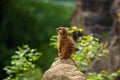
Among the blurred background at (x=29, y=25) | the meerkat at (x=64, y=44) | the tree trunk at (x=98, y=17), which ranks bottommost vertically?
the meerkat at (x=64, y=44)

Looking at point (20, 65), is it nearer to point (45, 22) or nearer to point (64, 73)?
point (64, 73)

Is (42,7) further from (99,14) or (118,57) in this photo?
(118,57)

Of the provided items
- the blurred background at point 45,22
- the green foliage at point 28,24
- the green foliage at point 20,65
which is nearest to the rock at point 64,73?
the green foliage at point 20,65

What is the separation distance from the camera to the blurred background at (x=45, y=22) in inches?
547

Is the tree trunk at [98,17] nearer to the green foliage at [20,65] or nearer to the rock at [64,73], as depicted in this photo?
the green foliage at [20,65]

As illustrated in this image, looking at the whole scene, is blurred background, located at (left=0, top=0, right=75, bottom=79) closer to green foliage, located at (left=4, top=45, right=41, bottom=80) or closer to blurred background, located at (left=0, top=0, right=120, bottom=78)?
blurred background, located at (left=0, top=0, right=120, bottom=78)

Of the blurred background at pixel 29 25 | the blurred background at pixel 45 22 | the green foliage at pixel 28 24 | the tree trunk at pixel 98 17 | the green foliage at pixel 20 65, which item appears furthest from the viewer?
the green foliage at pixel 28 24

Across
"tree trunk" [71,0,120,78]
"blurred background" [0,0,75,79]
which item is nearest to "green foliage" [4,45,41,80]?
"tree trunk" [71,0,120,78]

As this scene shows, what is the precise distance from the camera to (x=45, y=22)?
93.7ft

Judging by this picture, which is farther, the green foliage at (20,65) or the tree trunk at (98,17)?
the tree trunk at (98,17)

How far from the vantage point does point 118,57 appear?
11.9m

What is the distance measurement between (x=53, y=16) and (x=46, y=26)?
1.36 metres

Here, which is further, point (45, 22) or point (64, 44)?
point (45, 22)

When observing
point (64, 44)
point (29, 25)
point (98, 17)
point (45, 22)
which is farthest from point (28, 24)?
point (64, 44)
